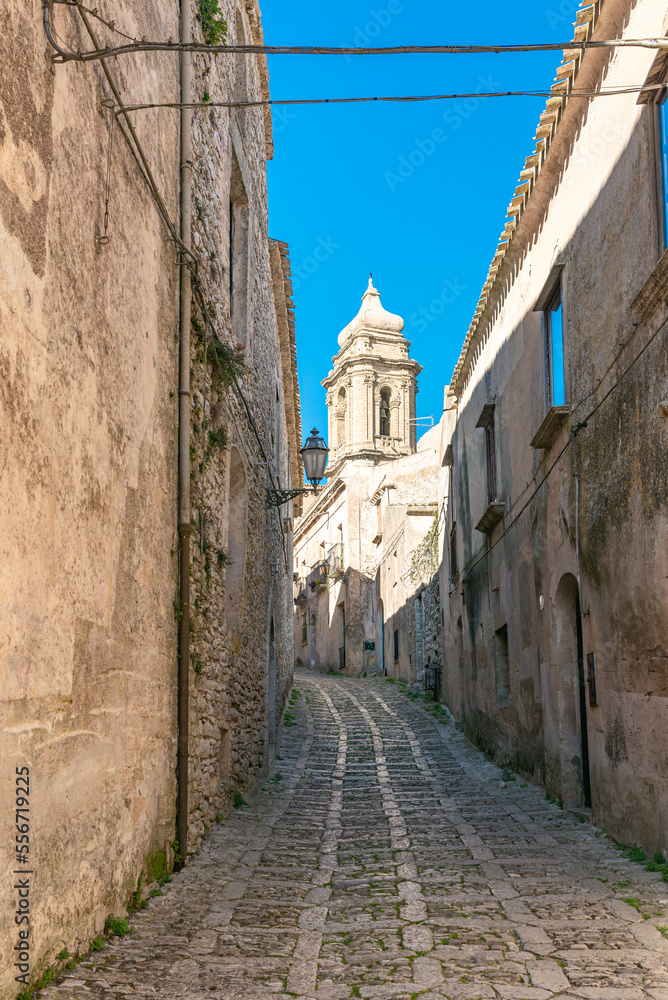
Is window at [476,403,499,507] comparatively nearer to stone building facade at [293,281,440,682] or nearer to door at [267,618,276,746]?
door at [267,618,276,746]

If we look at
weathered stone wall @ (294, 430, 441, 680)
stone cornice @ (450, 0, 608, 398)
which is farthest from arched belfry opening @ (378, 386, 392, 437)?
stone cornice @ (450, 0, 608, 398)

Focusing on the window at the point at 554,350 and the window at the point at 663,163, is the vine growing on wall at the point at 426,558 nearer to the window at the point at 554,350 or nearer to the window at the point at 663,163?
the window at the point at 554,350

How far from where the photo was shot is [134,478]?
18.0ft

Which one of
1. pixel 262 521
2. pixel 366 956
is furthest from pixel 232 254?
pixel 366 956

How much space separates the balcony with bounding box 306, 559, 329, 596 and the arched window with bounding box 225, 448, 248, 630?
28.5 metres

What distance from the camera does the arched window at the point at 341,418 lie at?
4250 centimetres

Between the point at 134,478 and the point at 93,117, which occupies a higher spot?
the point at 93,117

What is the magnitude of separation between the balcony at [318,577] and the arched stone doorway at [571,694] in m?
30.0

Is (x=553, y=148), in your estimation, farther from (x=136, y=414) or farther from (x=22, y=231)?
(x=22, y=231)

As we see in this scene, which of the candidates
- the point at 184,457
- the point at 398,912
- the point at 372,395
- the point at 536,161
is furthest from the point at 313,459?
the point at 372,395

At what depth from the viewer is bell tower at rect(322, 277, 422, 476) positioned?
4122 centimetres

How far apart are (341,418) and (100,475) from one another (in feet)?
126

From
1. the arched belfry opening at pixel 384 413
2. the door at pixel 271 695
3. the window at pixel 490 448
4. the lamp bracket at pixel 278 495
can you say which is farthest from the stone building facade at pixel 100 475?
the arched belfry opening at pixel 384 413

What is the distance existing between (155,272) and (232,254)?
4.79m
